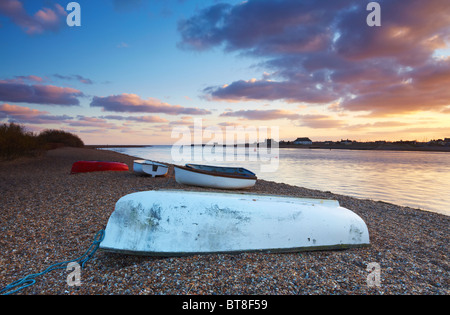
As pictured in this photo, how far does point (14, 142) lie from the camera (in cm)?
1784

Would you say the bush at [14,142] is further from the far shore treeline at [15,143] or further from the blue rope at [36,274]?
the blue rope at [36,274]

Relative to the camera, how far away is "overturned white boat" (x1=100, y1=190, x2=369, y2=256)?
365 centimetres

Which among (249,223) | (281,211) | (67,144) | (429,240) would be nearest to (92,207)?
(249,223)

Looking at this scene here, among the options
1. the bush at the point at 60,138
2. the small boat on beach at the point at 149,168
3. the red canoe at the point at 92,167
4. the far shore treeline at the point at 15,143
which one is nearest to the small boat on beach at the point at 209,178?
the small boat on beach at the point at 149,168

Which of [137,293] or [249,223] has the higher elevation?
[249,223]

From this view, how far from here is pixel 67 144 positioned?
47.2 meters

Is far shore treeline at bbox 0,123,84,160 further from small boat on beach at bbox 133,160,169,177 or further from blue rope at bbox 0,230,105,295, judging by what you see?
blue rope at bbox 0,230,105,295

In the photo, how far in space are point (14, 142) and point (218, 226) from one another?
→ 21071 millimetres

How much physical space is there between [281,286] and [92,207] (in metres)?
5.35

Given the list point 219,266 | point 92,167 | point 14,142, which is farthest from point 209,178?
point 14,142

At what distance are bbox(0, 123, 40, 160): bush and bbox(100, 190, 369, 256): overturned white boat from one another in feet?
62.1

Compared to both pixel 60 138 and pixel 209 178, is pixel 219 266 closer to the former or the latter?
pixel 209 178

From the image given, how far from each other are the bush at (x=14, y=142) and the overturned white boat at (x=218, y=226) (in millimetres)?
18921
